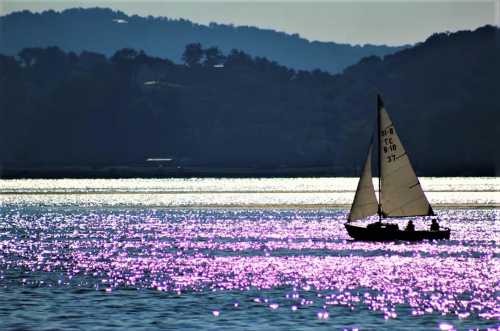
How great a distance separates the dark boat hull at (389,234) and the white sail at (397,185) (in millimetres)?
1496

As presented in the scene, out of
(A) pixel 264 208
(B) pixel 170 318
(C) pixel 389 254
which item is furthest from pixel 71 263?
(A) pixel 264 208

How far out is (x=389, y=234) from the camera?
97.7 m

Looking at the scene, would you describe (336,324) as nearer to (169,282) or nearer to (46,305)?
(46,305)

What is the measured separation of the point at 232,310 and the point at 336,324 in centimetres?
662

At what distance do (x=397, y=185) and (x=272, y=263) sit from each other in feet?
62.2

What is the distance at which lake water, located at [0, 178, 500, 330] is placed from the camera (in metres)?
55.0

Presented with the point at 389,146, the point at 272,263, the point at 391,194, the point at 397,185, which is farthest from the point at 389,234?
the point at 272,263

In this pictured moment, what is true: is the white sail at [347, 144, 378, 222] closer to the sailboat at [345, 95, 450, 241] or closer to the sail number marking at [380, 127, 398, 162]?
the sailboat at [345, 95, 450, 241]

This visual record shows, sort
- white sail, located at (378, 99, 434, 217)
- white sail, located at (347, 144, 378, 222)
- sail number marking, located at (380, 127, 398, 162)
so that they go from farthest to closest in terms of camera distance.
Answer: sail number marking, located at (380, 127, 398, 162)
white sail, located at (378, 99, 434, 217)
white sail, located at (347, 144, 378, 222)

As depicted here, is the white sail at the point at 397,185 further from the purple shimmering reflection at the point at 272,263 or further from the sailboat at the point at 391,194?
the purple shimmering reflection at the point at 272,263

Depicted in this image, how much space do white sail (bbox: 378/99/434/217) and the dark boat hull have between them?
1496mm

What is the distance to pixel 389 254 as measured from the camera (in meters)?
90.1

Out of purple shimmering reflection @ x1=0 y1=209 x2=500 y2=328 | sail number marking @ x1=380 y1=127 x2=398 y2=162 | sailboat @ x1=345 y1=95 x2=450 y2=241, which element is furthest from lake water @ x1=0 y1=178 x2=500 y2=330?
sail number marking @ x1=380 y1=127 x2=398 y2=162

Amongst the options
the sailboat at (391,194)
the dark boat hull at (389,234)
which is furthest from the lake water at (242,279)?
the sailboat at (391,194)
